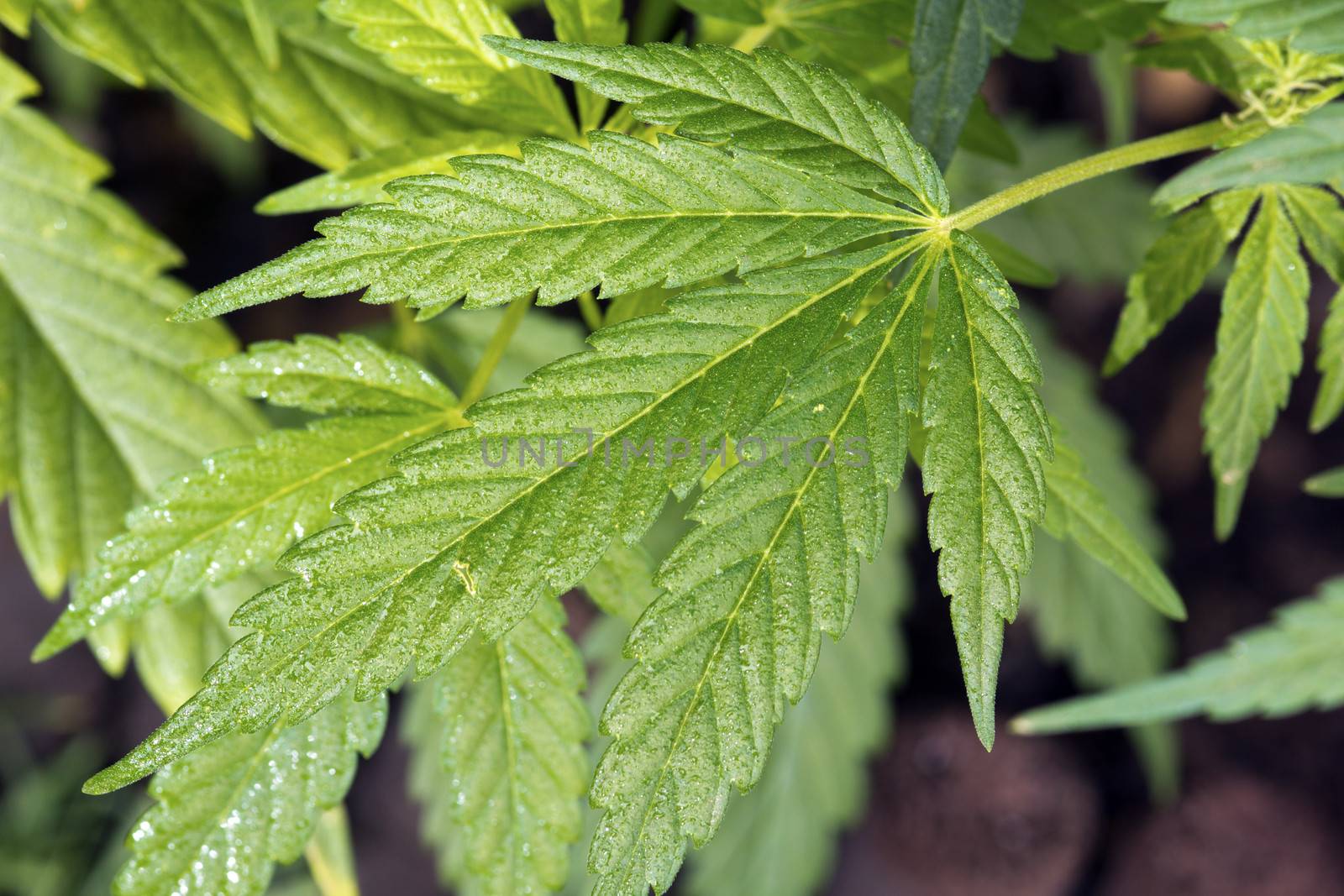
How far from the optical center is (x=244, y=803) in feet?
2.34

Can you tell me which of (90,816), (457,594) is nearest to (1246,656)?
(457,594)

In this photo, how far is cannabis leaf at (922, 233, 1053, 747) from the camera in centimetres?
58

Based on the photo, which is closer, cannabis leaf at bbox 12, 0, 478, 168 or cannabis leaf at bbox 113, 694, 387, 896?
cannabis leaf at bbox 113, 694, 387, 896

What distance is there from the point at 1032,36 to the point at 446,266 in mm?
562

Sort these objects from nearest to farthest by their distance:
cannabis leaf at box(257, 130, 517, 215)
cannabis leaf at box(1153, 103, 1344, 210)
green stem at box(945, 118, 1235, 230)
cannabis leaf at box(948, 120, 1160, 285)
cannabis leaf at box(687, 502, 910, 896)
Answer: cannabis leaf at box(1153, 103, 1344, 210)
green stem at box(945, 118, 1235, 230)
cannabis leaf at box(257, 130, 517, 215)
cannabis leaf at box(687, 502, 910, 896)
cannabis leaf at box(948, 120, 1160, 285)

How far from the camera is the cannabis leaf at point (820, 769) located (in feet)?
5.93

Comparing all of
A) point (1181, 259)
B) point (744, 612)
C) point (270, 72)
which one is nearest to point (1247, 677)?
point (1181, 259)

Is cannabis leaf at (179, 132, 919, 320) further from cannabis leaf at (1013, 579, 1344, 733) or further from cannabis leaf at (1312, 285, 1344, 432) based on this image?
cannabis leaf at (1013, 579, 1344, 733)

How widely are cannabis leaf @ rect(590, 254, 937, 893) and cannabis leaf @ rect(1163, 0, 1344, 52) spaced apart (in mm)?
277

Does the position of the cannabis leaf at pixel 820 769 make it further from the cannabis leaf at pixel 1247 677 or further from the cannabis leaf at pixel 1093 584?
the cannabis leaf at pixel 1247 677

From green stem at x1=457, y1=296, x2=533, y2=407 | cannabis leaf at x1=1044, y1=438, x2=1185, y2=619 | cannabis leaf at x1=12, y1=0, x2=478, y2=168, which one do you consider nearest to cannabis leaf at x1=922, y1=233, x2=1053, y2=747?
cannabis leaf at x1=1044, y1=438, x2=1185, y2=619

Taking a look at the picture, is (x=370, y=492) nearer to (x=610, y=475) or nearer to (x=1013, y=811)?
(x=610, y=475)

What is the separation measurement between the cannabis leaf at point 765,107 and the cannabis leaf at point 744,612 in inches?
4.7

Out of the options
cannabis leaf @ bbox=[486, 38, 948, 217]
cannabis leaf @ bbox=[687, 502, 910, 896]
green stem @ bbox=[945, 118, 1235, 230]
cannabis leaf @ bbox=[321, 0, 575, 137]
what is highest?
cannabis leaf @ bbox=[321, 0, 575, 137]
